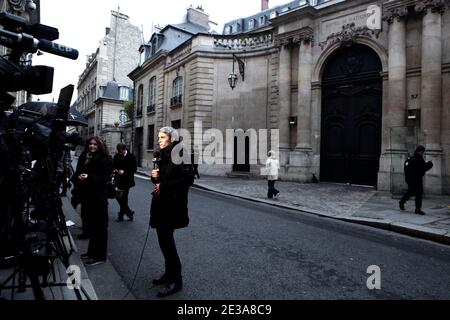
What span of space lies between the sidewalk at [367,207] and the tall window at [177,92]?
9.21 meters

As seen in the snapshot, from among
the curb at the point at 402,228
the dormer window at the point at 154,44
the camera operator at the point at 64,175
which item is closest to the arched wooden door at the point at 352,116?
the curb at the point at 402,228

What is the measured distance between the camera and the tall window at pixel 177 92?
20.5m

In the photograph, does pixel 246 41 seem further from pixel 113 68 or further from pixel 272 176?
pixel 113 68

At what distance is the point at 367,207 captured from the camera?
27.6 feet

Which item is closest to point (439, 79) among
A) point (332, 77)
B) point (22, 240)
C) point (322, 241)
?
point (332, 77)

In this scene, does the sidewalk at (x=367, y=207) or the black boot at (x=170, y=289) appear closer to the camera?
the black boot at (x=170, y=289)

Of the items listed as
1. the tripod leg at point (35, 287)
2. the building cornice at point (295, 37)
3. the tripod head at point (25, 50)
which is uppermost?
the building cornice at point (295, 37)

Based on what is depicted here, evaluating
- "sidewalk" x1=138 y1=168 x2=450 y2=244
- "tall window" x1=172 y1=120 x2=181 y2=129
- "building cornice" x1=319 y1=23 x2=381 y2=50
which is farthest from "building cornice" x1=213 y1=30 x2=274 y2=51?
"sidewalk" x1=138 y1=168 x2=450 y2=244

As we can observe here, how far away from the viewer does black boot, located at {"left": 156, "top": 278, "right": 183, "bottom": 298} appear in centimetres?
307

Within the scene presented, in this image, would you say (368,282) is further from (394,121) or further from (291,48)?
(291,48)

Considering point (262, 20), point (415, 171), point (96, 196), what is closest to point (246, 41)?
point (262, 20)

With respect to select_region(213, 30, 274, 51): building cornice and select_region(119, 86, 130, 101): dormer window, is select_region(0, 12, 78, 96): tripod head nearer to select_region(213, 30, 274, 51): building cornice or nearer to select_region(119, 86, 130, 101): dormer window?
select_region(213, 30, 274, 51): building cornice

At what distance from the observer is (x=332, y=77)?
1456cm

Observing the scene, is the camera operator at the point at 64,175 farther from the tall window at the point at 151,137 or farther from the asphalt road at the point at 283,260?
the tall window at the point at 151,137
